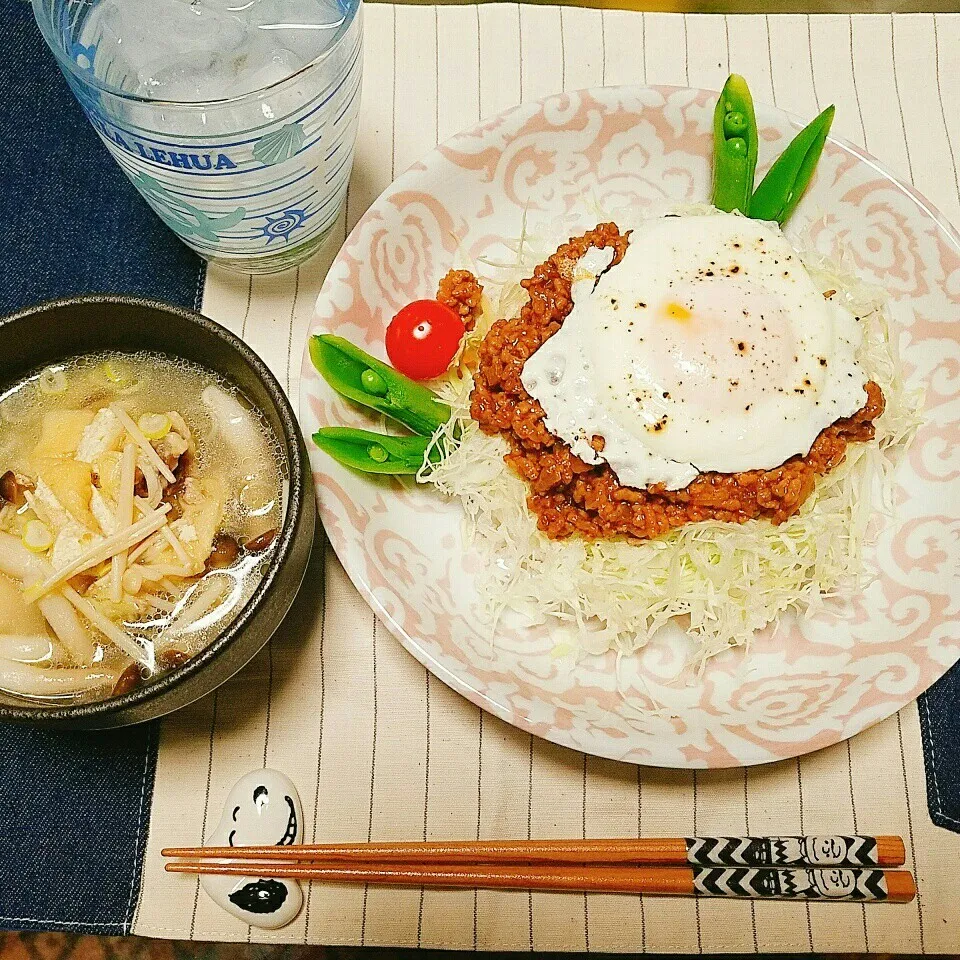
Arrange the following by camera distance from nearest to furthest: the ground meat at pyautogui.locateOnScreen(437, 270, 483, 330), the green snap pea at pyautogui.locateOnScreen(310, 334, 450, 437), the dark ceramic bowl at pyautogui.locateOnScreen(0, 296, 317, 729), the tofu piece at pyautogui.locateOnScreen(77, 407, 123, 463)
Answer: the dark ceramic bowl at pyautogui.locateOnScreen(0, 296, 317, 729) → the tofu piece at pyautogui.locateOnScreen(77, 407, 123, 463) → the green snap pea at pyautogui.locateOnScreen(310, 334, 450, 437) → the ground meat at pyautogui.locateOnScreen(437, 270, 483, 330)

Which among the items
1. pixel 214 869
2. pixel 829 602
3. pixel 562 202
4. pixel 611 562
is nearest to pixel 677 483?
pixel 611 562

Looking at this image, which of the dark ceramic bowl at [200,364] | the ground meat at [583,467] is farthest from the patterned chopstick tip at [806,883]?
the dark ceramic bowl at [200,364]

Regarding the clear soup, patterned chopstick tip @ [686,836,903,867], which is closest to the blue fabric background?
the clear soup

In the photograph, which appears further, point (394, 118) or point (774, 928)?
point (394, 118)

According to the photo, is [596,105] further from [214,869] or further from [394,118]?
[214,869]

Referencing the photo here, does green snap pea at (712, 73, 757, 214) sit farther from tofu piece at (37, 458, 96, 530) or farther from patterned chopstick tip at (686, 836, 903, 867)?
tofu piece at (37, 458, 96, 530)

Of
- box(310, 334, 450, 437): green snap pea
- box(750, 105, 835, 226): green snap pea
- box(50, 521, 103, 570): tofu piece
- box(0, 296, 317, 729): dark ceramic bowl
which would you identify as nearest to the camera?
box(0, 296, 317, 729): dark ceramic bowl

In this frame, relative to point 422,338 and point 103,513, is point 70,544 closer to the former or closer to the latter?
point 103,513
